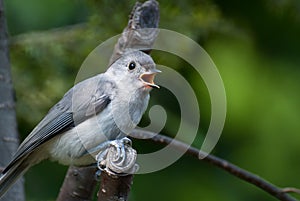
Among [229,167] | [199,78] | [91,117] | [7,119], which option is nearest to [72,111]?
[91,117]

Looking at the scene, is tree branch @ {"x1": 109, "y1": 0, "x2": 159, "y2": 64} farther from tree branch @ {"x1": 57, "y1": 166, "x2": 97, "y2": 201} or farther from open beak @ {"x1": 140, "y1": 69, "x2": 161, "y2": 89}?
tree branch @ {"x1": 57, "y1": 166, "x2": 97, "y2": 201}

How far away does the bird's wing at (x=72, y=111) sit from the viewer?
12.0 ft

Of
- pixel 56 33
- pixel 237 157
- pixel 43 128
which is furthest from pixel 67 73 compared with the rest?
pixel 237 157

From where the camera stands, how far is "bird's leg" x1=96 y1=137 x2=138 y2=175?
2.93m

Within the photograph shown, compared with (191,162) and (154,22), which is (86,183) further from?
(191,162)

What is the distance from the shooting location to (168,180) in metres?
5.00

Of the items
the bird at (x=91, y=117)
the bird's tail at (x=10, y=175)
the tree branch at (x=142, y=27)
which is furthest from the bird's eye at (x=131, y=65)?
the bird's tail at (x=10, y=175)

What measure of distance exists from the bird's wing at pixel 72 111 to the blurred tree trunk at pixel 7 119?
0.15 meters

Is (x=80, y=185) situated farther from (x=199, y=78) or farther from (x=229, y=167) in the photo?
(x=199, y=78)

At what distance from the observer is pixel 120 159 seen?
2.98 metres

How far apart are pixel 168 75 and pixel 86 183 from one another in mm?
790

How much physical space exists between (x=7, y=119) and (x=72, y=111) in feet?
1.11

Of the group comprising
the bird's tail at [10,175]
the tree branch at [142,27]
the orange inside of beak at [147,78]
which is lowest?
the bird's tail at [10,175]

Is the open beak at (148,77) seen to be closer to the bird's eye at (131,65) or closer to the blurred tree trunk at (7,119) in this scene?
the bird's eye at (131,65)
